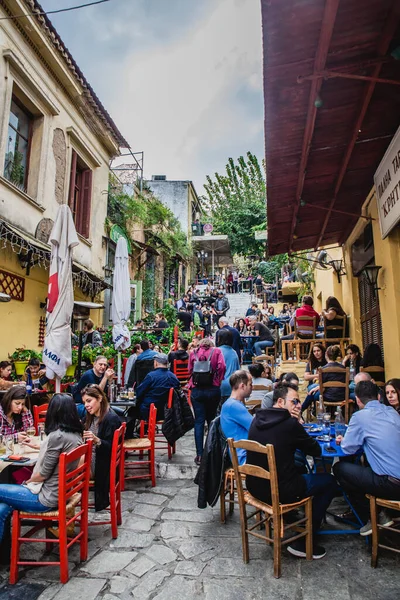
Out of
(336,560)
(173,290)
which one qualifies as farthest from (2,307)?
(173,290)

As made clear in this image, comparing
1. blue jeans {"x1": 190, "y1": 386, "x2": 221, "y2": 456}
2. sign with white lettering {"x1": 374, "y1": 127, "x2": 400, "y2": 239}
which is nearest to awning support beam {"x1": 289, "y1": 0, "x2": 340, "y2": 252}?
sign with white lettering {"x1": 374, "y1": 127, "x2": 400, "y2": 239}

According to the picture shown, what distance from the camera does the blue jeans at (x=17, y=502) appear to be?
3123mm

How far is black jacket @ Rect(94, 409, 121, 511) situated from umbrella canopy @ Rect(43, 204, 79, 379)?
1588 mm

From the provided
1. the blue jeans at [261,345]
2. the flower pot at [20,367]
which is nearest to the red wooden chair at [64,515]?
the flower pot at [20,367]

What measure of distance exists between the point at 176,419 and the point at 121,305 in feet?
10.4

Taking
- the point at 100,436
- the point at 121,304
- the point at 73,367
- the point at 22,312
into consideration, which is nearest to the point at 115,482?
the point at 100,436

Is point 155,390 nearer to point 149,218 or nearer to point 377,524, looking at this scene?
point 377,524

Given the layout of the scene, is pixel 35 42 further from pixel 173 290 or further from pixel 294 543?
pixel 173 290

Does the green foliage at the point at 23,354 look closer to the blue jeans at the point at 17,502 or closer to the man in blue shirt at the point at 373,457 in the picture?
the blue jeans at the point at 17,502

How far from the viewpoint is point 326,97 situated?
14.2 feet

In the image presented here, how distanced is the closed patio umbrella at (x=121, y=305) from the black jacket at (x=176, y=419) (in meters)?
2.08

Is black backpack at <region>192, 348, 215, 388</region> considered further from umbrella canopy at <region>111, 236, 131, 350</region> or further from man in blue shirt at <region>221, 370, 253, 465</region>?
umbrella canopy at <region>111, 236, 131, 350</region>

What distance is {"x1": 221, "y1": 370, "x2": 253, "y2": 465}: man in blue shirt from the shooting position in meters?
4.07

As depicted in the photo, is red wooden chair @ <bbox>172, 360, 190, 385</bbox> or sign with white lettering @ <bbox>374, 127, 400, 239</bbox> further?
red wooden chair @ <bbox>172, 360, 190, 385</bbox>
